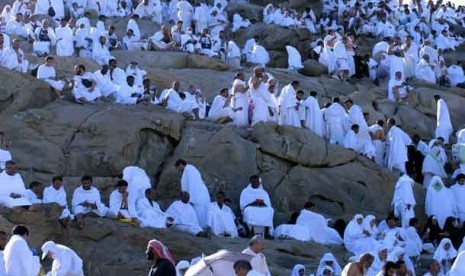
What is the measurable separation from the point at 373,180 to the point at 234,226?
4.75 metres

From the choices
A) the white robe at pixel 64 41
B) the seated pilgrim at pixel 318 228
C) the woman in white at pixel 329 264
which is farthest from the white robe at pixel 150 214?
the white robe at pixel 64 41

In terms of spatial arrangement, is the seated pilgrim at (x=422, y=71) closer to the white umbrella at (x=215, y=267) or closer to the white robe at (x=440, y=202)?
the white robe at (x=440, y=202)

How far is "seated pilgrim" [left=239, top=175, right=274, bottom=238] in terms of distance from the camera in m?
22.9

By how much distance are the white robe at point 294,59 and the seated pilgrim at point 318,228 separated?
10.2 meters

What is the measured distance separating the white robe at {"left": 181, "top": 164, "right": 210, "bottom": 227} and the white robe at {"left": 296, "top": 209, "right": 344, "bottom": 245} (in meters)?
1.92

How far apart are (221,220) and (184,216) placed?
77cm

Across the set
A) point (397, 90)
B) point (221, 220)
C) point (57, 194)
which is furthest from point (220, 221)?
point (397, 90)

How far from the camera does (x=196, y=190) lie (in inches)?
920

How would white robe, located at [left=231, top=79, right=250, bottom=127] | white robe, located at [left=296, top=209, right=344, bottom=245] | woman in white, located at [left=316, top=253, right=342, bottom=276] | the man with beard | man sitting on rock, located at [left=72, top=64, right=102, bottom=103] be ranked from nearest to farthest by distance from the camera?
the man with beard → woman in white, located at [left=316, top=253, right=342, bottom=276] → white robe, located at [left=296, top=209, right=344, bottom=245] → man sitting on rock, located at [left=72, top=64, right=102, bottom=103] → white robe, located at [left=231, top=79, right=250, bottom=127]

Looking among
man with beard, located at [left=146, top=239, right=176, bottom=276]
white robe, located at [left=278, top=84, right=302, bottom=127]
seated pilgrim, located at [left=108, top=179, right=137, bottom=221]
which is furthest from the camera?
white robe, located at [left=278, top=84, right=302, bottom=127]

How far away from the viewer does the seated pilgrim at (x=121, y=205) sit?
21391mm

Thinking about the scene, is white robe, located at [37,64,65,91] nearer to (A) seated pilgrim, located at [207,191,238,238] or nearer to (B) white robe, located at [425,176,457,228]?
(A) seated pilgrim, located at [207,191,238,238]

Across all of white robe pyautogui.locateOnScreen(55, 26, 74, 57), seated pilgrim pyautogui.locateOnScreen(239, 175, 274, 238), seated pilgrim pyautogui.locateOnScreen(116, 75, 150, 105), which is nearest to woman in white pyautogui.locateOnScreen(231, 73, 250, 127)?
seated pilgrim pyautogui.locateOnScreen(116, 75, 150, 105)

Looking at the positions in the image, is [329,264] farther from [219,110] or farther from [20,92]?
[20,92]
